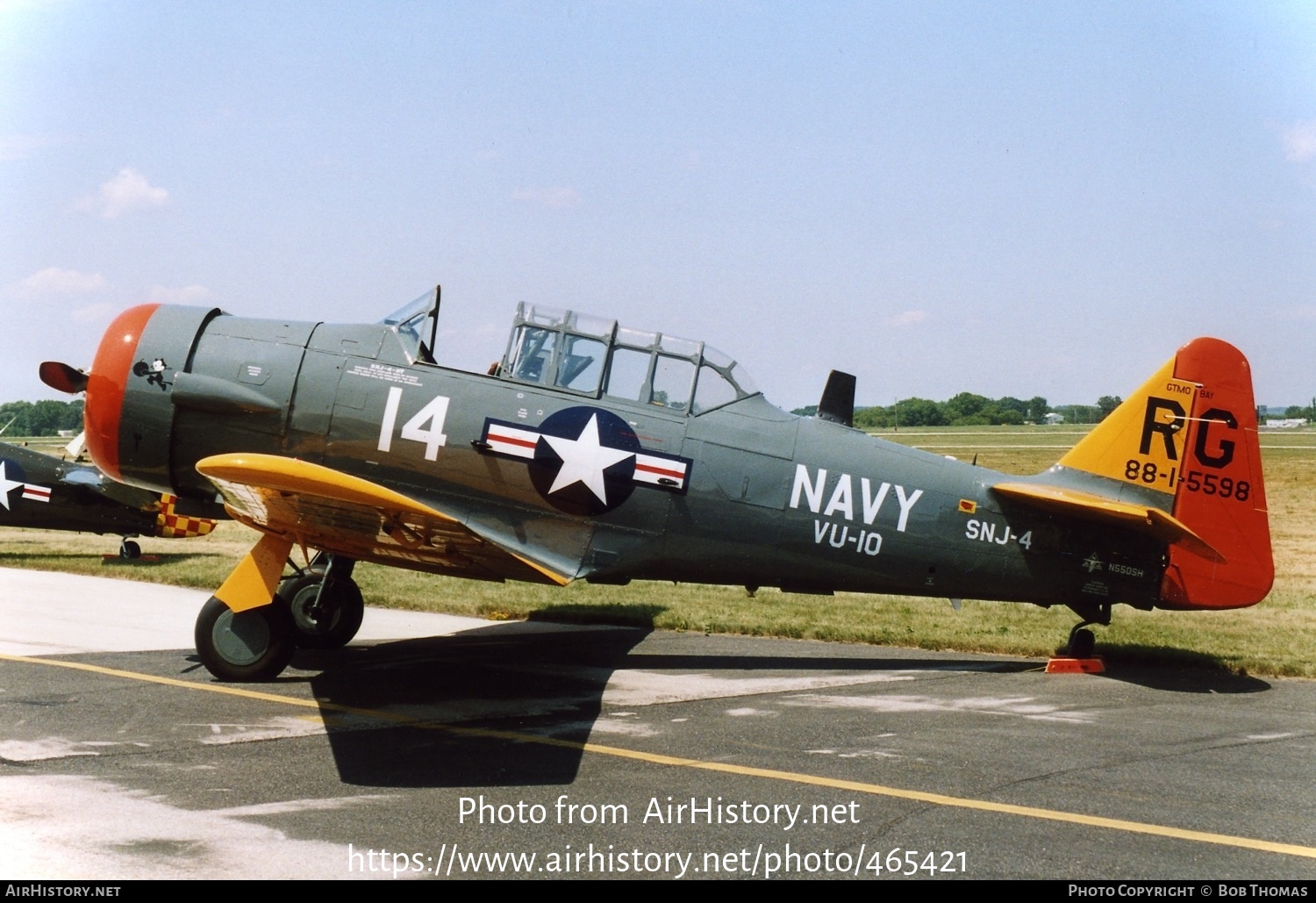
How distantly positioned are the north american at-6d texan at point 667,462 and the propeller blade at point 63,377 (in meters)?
0.02

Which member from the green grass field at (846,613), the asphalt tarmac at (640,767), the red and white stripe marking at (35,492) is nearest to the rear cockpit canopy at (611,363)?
the asphalt tarmac at (640,767)

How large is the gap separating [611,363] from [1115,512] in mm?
3935

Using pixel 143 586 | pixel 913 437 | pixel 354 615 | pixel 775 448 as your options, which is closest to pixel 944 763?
pixel 775 448

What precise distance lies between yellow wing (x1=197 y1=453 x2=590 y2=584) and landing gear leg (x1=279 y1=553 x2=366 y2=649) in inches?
53.5

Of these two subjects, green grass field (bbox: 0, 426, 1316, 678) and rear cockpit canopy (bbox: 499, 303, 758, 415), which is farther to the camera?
green grass field (bbox: 0, 426, 1316, 678)

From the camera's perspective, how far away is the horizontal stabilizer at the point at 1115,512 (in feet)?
26.6

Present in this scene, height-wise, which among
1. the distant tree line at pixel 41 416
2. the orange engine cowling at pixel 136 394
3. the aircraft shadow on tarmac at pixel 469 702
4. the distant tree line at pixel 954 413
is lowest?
the distant tree line at pixel 41 416

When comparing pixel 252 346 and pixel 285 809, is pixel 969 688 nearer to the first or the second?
A: pixel 285 809

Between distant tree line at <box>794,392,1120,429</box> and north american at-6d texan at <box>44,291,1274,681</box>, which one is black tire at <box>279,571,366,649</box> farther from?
distant tree line at <box>794,392,1120,429</box>

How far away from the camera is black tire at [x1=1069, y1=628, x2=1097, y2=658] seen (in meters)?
8.86

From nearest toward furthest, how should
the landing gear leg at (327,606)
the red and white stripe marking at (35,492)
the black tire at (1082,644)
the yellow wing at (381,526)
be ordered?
the yellow wing at (381,526) < the black tire at (1082,644) < the landing gear leg at (327,606) < the red and white stripe marking at (35,492)

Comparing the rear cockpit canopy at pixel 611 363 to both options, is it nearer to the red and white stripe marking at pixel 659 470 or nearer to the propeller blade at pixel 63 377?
the red and white stripe marking at pixel 659 470

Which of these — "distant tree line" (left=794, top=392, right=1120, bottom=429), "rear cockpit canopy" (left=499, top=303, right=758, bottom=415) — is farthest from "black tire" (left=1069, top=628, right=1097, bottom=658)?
"distant tree line" (left=794, top=392, right=1120, bottom=429)

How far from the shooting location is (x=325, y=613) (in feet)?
30.2
